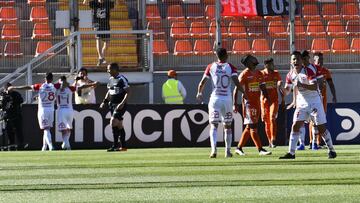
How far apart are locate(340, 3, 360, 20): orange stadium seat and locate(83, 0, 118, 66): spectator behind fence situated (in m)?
6.44

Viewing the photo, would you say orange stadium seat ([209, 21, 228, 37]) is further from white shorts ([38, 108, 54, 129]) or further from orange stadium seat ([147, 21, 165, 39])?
white shorts ([38, 108, 54, 129])

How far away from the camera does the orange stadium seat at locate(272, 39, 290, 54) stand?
2723cm

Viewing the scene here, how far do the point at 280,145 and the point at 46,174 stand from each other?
11.3m

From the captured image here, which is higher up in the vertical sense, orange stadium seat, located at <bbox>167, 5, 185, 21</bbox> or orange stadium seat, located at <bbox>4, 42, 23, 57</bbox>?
orange stadium seat, located at <bbox>167, 5, 185, 21</bbox>

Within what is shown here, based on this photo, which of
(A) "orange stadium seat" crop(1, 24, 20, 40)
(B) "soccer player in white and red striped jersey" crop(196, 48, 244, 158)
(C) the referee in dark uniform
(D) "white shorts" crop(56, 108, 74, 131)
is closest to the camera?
(B) "soccer player in white and red striped jersey" crop(196, 48, 244, 158)

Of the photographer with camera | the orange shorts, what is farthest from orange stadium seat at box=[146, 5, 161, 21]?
the orange shorts

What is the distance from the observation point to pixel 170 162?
671 inches

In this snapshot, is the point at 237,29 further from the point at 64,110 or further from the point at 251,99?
the point at 251,99

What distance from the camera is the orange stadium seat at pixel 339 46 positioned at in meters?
28.0

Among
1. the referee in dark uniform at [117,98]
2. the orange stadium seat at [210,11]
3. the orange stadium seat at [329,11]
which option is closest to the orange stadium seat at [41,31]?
the orange stadium seat at [210,11]

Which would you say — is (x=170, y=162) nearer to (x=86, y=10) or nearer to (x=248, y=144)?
(x=248, y=144)

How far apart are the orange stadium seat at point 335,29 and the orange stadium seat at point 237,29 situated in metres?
2.48

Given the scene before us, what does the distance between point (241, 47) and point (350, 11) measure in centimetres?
321

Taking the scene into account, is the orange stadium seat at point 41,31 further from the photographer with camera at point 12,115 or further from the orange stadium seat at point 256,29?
the orange stadium seat at point 256,29
